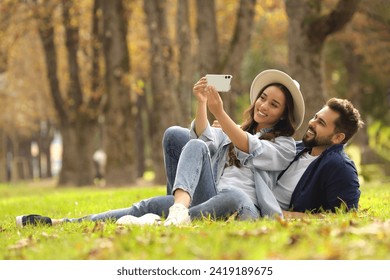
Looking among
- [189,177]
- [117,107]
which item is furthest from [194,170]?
[117,107]

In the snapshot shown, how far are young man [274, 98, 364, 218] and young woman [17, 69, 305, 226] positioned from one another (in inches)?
7.8

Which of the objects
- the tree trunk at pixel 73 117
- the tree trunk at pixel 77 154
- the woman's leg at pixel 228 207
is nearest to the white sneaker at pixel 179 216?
the woman's leg at pixel 228 207

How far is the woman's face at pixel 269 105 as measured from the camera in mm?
7363

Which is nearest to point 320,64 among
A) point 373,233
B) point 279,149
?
point 279,149

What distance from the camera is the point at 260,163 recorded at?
7.17 m

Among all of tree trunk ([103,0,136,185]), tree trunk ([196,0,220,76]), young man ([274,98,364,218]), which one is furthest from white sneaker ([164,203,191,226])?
tree trunk ([103,0,136,185])

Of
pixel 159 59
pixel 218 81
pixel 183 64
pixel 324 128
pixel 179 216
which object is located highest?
pixel 159 59

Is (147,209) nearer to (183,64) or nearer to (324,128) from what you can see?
(324,128)

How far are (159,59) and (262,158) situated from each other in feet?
42.6

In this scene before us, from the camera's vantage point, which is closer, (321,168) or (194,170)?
(194,170)

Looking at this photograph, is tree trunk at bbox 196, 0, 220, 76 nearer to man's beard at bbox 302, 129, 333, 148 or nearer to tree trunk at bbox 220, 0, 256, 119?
tree trunk at bbox 220, 0, 256, 119

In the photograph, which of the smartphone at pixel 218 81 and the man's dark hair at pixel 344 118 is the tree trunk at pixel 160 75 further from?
the smartphone at pixel 218 81
